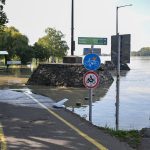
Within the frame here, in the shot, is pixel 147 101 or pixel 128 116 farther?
pixel 147 101

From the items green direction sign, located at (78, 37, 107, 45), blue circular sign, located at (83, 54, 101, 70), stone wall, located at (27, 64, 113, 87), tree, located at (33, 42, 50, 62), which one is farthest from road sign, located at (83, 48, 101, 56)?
tree, located at (33, 42, 50, 62)

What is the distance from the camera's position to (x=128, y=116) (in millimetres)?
18078

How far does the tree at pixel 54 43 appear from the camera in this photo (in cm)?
9362

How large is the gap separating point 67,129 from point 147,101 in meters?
11.9

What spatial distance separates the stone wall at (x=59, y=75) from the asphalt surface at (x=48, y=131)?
15030 mm

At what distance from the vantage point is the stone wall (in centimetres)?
3397

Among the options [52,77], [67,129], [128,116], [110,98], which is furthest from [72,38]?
[67,129]

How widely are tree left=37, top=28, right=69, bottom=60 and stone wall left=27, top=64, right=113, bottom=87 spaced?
57.3 metres

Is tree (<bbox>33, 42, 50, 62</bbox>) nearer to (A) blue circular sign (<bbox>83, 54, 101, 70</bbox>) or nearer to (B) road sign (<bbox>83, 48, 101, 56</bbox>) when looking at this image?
(B) road sign (<bbox>83, 48, 101, 56</bbox>)

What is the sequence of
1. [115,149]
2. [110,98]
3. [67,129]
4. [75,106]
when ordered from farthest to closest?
[110,98] < [75,106] < [67,129] < [115,149]

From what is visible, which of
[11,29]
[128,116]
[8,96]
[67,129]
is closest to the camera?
[67,129]

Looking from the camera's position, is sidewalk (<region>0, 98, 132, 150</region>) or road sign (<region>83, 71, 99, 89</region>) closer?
sidewalk (<region>0, 98, 132, 150</region>)

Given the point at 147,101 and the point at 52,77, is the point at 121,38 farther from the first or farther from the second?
the point at 52,77

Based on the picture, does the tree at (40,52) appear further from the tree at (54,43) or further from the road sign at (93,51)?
the road sign at (93,51)
